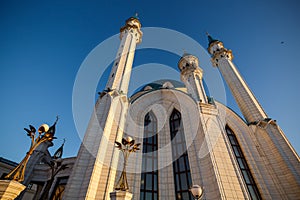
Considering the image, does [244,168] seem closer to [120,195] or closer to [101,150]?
[120,195]

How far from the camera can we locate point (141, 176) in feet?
35.8

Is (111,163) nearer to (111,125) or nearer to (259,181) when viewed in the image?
(111,125)

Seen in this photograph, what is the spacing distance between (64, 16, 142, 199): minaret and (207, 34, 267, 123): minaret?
37.0ft

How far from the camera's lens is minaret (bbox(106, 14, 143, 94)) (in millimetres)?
14406

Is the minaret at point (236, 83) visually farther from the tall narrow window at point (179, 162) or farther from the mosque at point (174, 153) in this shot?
the tall narrow window at point (179, 162)

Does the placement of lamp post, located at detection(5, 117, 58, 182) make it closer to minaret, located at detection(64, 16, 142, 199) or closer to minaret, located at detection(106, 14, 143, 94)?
minaret, located at detection(64, 16, 142, 199)

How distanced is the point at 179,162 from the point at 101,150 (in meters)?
5.75

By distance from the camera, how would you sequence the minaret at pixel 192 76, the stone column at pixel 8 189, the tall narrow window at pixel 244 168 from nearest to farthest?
the stone column at pixel 8 189 < the tall narrow window at pixel 244 168 < the minaret at pixel 192 76

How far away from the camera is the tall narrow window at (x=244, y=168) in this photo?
35.2 feet

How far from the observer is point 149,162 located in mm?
11703

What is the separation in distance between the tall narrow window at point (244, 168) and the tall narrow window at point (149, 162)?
6301 millimetres

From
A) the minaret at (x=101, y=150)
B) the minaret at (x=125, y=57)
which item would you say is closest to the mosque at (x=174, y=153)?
the minaret at (x=101, y=150)

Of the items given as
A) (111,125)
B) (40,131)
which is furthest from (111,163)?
(40,131)

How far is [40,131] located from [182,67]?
17.9 metres
